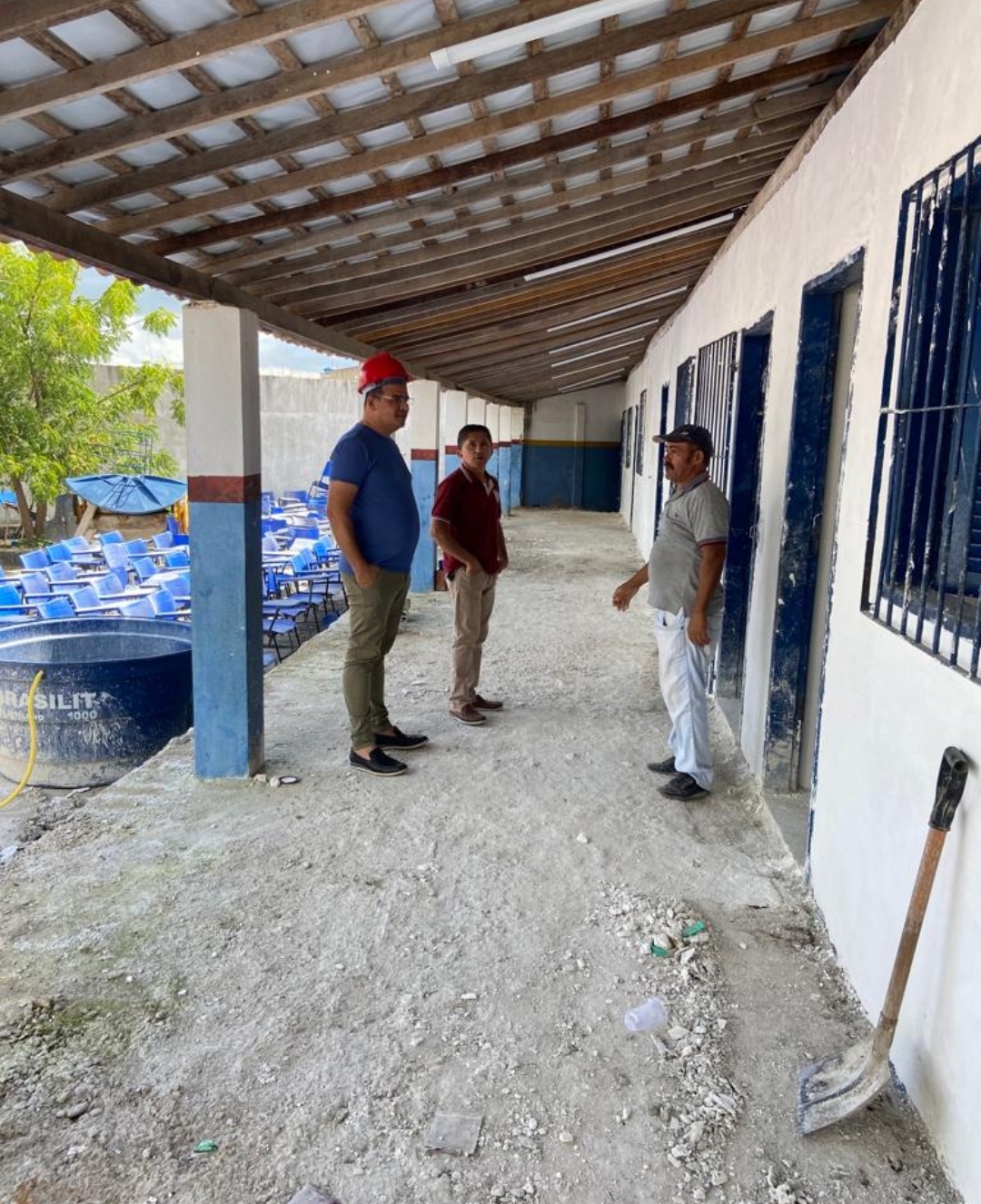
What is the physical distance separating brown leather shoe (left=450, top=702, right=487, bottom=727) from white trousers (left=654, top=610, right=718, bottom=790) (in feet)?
4.56

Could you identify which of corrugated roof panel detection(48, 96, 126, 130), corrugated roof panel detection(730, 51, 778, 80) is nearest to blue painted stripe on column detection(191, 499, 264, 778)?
corrugated roof panel detection(48, 96, 126, 130)

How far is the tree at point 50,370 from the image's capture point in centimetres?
1300

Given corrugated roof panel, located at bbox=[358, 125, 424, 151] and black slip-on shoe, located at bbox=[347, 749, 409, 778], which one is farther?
black slip-on shoe, located at bbox=[347, 749, 409, 778]

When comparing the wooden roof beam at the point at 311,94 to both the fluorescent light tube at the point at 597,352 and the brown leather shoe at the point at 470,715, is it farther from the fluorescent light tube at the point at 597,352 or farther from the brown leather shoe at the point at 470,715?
the fluorescent light tube at the point at 597,352

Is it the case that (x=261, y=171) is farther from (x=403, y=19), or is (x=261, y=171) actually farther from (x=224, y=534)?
(x=224, y=534)

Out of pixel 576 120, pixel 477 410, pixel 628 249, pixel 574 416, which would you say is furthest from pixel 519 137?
pixel 574 416

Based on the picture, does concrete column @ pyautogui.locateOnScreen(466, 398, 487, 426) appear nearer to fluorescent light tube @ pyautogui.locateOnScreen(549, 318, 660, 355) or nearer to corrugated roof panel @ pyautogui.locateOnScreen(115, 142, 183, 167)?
fluorescent light tube @ pyautogui.locateOnScreen(549, 318, 660, 355)

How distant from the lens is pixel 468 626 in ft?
16.8

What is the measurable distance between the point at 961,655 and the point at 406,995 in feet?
6.20

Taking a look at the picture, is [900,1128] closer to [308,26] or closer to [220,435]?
[308,26]

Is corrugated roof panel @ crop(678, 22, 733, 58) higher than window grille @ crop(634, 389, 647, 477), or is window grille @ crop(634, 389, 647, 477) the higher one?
corrugated roof panel @ crop(678, 22, 733, 58)

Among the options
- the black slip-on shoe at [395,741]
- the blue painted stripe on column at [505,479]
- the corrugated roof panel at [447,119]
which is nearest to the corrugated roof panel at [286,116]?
the corrugated roof panel at [447,119]

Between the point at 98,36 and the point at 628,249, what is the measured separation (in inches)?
179

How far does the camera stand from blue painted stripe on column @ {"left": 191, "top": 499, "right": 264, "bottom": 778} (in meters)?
4.29
